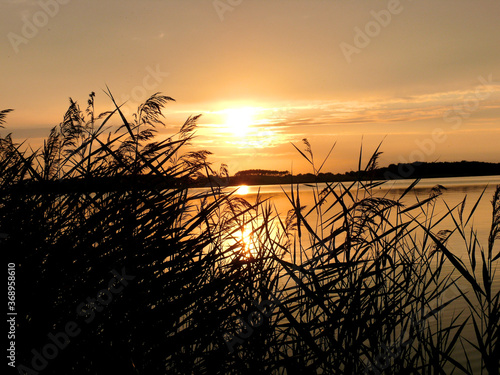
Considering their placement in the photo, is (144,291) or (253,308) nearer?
(144,291)

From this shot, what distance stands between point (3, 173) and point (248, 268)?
7.54 feet

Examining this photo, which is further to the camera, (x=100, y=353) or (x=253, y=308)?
(x=253, y=308)

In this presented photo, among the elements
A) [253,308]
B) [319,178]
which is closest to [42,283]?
[253,308]

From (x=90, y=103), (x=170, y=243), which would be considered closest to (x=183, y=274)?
(x=170, y=243)

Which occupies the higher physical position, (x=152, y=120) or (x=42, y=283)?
(x=152, y=120)

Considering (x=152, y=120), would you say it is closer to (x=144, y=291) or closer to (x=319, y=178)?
(x=319, y=178)

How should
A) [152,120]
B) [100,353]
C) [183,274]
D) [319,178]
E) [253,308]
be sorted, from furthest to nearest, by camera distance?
[319,178] < [152,120] < [253,308] < [183,274] < [100,353]

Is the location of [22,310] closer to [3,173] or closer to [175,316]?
[175,316]

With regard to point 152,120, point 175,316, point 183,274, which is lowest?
point 175,316

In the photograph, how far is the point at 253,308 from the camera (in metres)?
3.38

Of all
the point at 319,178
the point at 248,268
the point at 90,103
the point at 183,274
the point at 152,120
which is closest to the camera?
the point at 183,274

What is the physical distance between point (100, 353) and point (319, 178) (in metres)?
3.31

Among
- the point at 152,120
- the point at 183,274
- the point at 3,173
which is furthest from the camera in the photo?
the point at 152,120

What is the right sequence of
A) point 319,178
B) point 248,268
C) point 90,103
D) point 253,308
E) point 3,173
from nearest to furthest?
1. point 248,268
2. point 253,308
3. point 3,173
4. point 319,178
5. point 90,103
